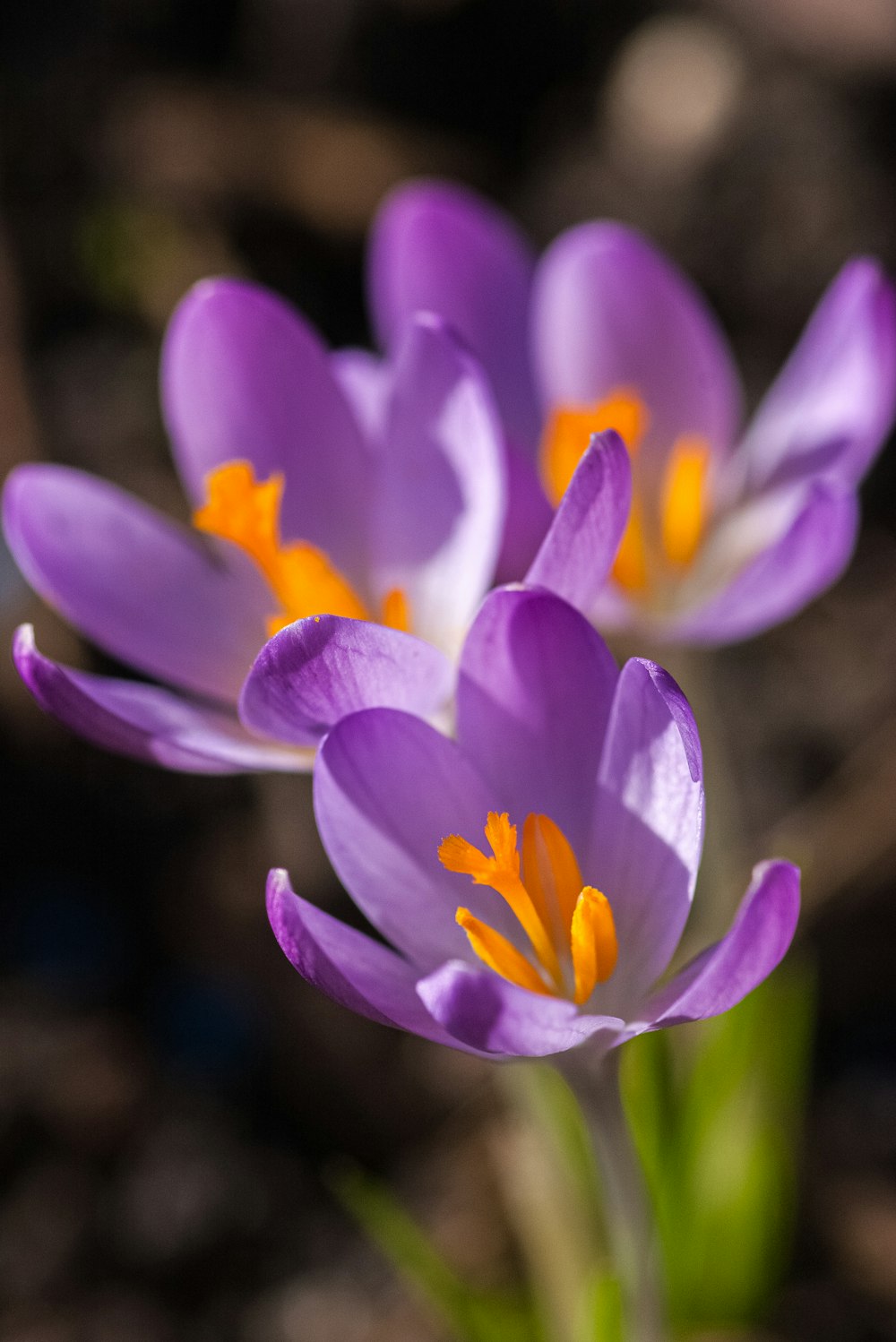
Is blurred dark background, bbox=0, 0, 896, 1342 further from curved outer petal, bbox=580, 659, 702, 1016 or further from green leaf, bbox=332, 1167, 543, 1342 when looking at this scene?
curved outer petal, bbox=580, 659, 702, 1016

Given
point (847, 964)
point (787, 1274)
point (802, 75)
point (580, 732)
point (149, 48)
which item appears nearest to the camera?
point (580, 732)

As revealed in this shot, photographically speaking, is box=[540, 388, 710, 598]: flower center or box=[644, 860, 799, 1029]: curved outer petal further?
box=[540, 388, 710, 598]: flower center

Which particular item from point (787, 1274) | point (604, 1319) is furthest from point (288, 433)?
point (787, 1274)

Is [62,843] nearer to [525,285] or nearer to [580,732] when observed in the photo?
[525,285]

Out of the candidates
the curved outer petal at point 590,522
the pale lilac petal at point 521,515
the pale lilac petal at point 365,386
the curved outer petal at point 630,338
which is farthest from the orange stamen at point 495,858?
the curved outer petal at point 630,338

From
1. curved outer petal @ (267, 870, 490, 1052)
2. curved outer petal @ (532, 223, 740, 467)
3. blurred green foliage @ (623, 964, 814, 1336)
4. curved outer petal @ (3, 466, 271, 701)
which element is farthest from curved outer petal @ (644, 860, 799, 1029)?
curved outer petal @ (532, 223, 740, 467)

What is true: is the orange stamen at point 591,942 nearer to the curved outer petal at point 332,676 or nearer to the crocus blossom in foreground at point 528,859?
the crocus blossom in foreground at point 528,859
